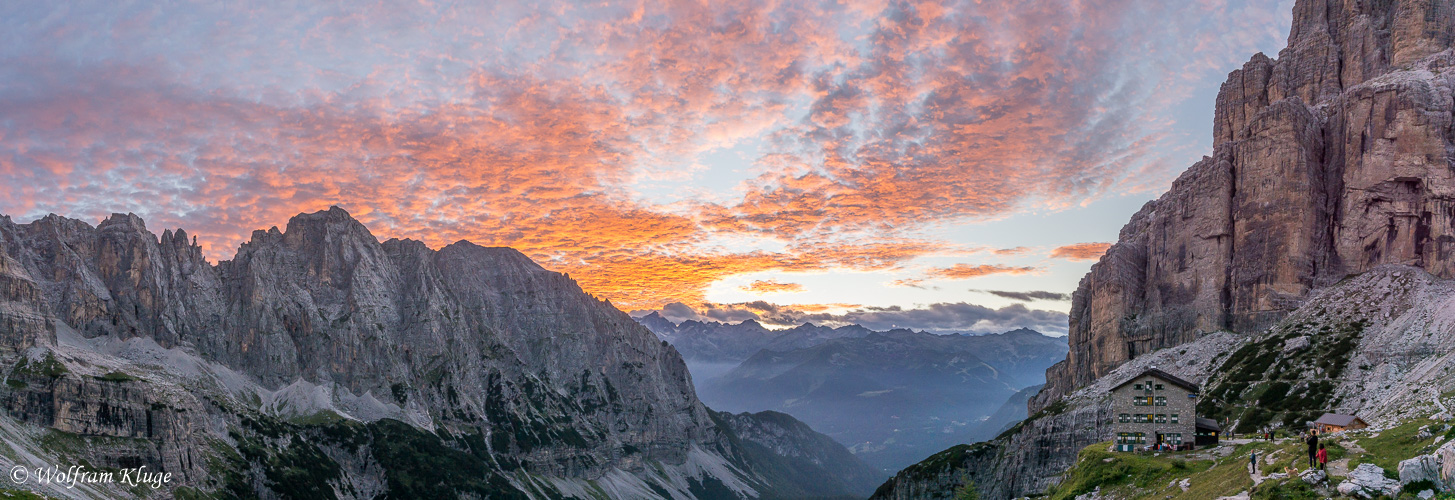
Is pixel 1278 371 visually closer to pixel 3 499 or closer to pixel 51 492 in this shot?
pixel 3 499

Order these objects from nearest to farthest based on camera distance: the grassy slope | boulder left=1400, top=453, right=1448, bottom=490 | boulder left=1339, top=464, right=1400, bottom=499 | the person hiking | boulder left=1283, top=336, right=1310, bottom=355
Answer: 1. boulder left=1400, top=453, right=1448, bottom=490
2. boulder left=1339, top=464, right=1400, bottom=499
3. the person hiking
4. the grassy slope
5. boulder left=1283, top=336, right=1310, bottom=355

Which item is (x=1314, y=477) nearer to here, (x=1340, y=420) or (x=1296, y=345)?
(x=1340, y=420)

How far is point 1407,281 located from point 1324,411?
193 ft

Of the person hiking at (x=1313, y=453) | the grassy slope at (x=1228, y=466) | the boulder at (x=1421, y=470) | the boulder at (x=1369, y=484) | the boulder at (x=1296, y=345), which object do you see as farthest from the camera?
the boulder at (x=1296, y=345)

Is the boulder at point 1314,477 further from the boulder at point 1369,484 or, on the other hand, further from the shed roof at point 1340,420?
the shed roof at point 1340,420

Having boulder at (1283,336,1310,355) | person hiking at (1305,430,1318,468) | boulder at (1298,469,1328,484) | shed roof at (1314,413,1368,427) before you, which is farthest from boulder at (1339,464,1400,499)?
boulder at (1283,336,1310,355)

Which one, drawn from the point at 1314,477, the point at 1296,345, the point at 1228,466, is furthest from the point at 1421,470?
the point at 1296,345

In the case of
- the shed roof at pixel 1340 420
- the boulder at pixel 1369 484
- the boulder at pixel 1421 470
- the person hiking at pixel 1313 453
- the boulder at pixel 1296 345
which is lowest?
the boulder at pixel 1369 484

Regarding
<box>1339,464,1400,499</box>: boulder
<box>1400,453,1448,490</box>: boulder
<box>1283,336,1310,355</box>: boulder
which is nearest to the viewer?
Answer: <box>1400,453,1448,490</box>: boulder

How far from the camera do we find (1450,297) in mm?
177000

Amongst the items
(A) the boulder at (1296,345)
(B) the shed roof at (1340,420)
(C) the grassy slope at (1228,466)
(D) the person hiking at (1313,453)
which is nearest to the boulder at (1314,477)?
(C) the grassy slope at (1228,466)

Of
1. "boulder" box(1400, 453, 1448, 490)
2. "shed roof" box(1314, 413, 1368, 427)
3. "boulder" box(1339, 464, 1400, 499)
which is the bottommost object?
"boulder" box(1339, 464, 1400, 499)

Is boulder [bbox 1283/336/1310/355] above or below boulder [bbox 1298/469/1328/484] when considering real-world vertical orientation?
above

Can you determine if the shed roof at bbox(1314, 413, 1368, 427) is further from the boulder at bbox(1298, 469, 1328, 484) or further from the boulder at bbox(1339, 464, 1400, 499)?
the boulder at bbox(1339, 464, 1400, 499)
